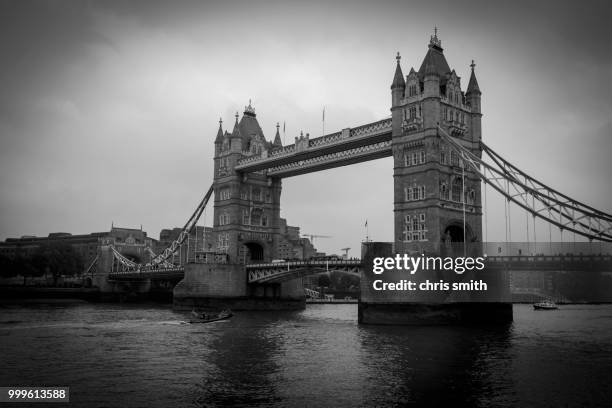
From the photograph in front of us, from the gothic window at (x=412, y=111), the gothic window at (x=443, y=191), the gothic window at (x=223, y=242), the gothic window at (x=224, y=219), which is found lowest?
the gothic window at (x=223, y=242)

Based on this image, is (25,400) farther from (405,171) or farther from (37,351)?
(405,171)

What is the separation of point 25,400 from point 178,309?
57745mm

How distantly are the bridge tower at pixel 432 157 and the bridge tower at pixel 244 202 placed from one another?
29.0 m

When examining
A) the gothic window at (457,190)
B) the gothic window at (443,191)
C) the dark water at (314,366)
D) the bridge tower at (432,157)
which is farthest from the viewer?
the gothic window at (457,190)

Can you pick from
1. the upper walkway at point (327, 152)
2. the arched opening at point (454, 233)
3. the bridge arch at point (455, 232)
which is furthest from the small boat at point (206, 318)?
the arched opening at point (454, 233)

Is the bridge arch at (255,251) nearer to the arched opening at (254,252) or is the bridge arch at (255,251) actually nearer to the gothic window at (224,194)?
the arched opening at (254,252)

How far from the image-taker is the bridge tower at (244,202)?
292ft

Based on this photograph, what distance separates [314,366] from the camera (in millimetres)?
33750

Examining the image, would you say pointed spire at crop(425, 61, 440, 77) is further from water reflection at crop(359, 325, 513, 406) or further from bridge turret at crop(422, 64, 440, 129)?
water reflection at crop(359, 325, 513, 406)

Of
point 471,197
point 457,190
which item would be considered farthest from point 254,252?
point 471,197

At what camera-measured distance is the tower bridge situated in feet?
180

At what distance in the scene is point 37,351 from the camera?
126ft

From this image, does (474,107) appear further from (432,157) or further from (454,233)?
(454,233)

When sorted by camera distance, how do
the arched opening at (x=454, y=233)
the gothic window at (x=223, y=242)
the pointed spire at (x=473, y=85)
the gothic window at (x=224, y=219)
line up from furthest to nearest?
the gothic window at (x=224, y=219), the gothic window at (x=223, y=242), the pointed spire at (x=473, y=85), the arched opening at (x=454, y=233)
